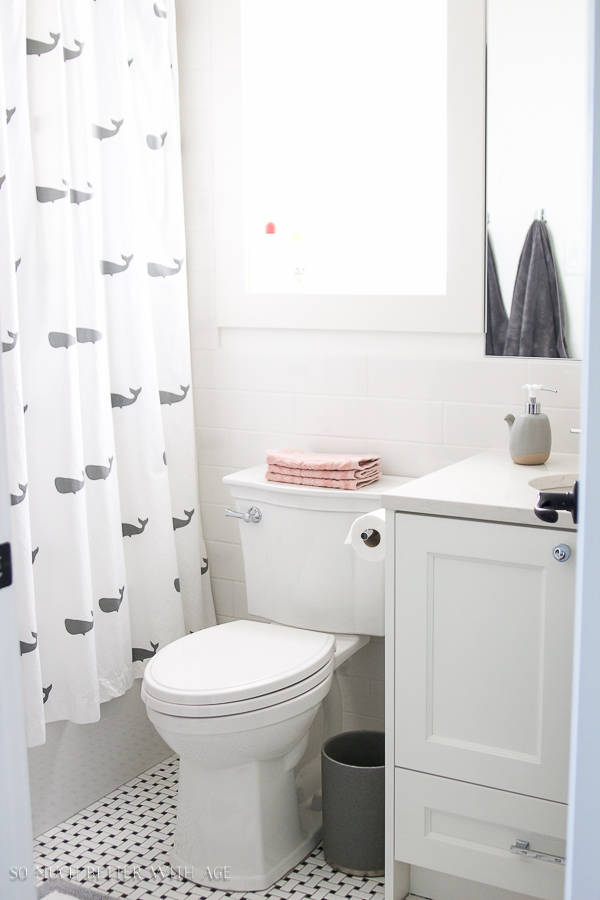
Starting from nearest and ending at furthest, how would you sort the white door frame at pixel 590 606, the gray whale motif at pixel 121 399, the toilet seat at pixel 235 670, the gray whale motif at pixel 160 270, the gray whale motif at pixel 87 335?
the white door frame at pixel 590 606, the toilet seat at pixel 235 670, the gray whale motif at pixel 87 335, the gray whale motif at pixel 121 399, the gray whale motif at pixel 160 270

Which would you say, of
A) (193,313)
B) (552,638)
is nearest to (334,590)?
(552,638)

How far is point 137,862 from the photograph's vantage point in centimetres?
202

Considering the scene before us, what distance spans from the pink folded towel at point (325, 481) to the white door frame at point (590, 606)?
3.53 ft

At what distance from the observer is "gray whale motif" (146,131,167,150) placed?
7.61ft

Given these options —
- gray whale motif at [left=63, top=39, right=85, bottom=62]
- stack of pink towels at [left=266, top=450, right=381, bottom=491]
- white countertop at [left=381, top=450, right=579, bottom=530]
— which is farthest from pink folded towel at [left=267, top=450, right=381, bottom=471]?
gray whale motif at [left=63, top=39, right=85, bottom=62]

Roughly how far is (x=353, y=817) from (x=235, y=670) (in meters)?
0.43

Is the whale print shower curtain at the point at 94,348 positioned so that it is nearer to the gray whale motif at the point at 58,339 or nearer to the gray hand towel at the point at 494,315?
the gray whale motif at the point at 58,339

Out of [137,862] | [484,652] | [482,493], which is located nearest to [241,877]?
[137,862]

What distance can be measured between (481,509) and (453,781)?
535mm

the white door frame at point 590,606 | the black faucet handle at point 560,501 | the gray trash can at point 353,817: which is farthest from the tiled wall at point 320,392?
the white door frame at point 590,606

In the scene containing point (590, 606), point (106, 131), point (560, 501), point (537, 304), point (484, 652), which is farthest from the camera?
point (106, 131)

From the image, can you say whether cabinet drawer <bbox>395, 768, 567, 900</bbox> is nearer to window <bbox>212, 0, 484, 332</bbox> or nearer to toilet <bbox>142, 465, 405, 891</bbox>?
toilet <bbox>142, 465, 405, 891</bbox>

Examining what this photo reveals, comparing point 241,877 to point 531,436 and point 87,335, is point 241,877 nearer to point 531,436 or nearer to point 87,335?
point 531,436

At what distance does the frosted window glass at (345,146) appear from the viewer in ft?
7.68
